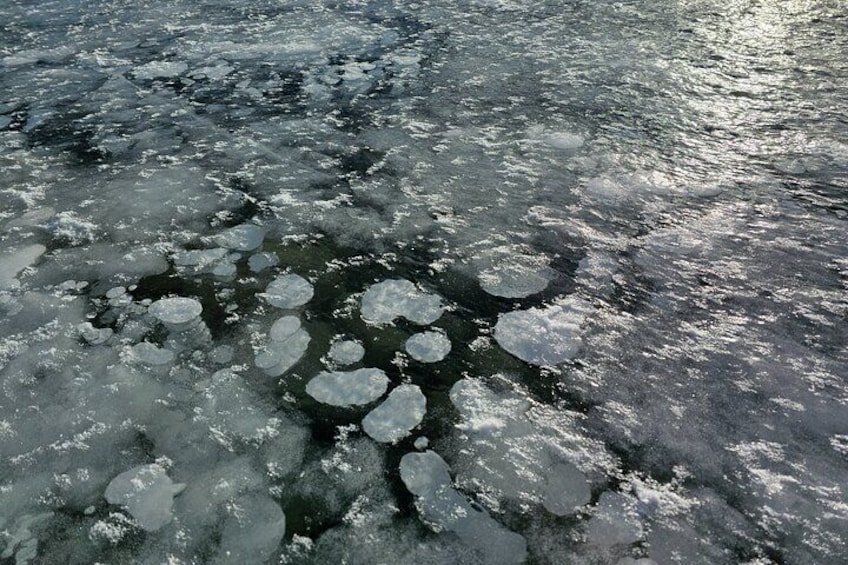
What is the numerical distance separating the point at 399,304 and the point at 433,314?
0.12m

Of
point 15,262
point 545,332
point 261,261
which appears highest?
point 545,332

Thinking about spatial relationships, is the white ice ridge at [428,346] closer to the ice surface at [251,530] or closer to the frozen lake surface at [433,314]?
the frozen lake surface at [433,314]

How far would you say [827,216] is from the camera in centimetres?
226

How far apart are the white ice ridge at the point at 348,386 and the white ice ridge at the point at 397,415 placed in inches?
1.7

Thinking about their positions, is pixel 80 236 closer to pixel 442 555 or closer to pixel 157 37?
pixel 442 555

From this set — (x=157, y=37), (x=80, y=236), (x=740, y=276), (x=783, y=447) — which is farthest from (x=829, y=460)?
(x=157, y=37)

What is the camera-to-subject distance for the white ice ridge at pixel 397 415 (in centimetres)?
153

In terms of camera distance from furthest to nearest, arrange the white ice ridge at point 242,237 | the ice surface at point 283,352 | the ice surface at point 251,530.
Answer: the white ice ridge at point 242,237, the ice surface at point 283,352, the ice surface at point 251,530

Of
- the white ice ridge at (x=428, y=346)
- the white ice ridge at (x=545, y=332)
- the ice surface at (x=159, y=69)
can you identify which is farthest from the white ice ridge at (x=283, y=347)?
the ice surface at (x=159, y=69)

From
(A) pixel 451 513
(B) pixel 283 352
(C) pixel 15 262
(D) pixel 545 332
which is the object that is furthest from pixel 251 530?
(C) pixel 15 262

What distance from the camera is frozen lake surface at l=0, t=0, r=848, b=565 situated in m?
1.35

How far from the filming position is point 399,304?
1.93m

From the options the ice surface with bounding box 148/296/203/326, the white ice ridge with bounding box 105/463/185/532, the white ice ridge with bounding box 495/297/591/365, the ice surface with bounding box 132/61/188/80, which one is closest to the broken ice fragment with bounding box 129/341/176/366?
the ice surface with bounding box 148/296/203/326

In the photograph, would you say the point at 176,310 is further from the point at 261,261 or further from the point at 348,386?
the point at 348,386
